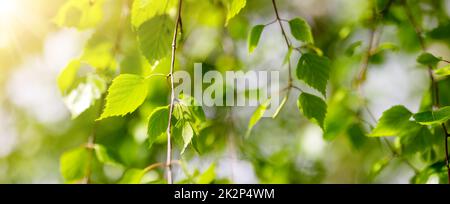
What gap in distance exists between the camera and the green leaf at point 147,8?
0.78 meters

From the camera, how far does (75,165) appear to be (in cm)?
123

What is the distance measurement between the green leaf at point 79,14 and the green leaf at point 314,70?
56cm

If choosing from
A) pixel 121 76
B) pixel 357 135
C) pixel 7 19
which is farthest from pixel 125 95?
pixel 7 19

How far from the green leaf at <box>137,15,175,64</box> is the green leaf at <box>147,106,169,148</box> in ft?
0.74

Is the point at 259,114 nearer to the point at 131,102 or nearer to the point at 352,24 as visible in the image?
the point at 131,102

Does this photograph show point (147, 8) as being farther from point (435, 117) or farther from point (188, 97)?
point (435, 117)

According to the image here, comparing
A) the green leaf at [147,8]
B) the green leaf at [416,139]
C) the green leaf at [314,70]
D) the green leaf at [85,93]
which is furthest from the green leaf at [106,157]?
the green leaf at [416,139]

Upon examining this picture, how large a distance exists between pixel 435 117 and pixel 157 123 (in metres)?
0.43

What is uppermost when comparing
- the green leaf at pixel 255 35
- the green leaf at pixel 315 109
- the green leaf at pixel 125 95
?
the green leaf at pixel 255 35

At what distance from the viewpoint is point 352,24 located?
159 cm

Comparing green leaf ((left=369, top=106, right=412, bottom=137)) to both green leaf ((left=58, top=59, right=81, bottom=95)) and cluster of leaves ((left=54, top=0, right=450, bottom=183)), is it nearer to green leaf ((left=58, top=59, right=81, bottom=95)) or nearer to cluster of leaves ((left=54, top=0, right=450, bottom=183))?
cluster of leaves ((left=54, top=0, right=450, bottom=183))

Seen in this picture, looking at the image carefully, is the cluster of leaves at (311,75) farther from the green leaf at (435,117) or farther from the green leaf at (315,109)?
the green leaf at (435,117)
